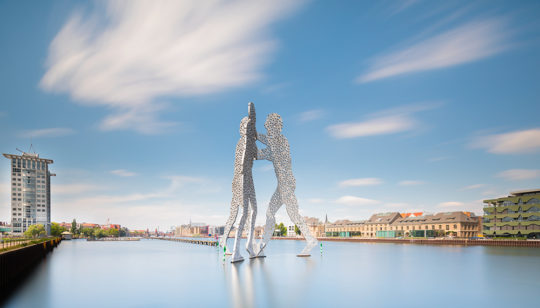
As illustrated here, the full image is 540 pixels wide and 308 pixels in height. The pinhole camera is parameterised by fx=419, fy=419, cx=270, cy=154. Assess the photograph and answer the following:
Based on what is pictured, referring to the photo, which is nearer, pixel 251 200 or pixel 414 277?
pixel 414 277

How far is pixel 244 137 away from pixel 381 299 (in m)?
14.9

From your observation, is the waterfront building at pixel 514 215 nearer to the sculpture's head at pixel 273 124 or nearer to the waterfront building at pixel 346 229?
the waterfront building at pixel 346 229

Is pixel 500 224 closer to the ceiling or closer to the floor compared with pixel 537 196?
closer to the floor

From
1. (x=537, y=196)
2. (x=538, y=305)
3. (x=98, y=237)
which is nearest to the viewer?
(x=538, y=305)

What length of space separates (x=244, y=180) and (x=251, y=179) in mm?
1134

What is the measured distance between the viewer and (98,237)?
144 m

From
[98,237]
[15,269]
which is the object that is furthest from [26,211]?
[15,269]

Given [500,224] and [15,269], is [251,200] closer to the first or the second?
[15,269]

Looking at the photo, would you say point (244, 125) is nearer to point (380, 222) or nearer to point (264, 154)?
point (264, 154)

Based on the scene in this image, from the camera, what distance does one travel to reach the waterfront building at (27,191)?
111 m

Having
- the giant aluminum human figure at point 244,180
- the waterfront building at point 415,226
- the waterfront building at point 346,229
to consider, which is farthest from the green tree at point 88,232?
the giant aluminum human figure at point 244,180

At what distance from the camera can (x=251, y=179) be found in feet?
98.0

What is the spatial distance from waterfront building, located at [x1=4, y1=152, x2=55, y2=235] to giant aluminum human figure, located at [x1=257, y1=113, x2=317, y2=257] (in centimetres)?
10188

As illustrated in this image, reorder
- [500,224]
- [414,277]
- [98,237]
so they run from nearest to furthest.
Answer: [414,277], [500,224], [98,237]
